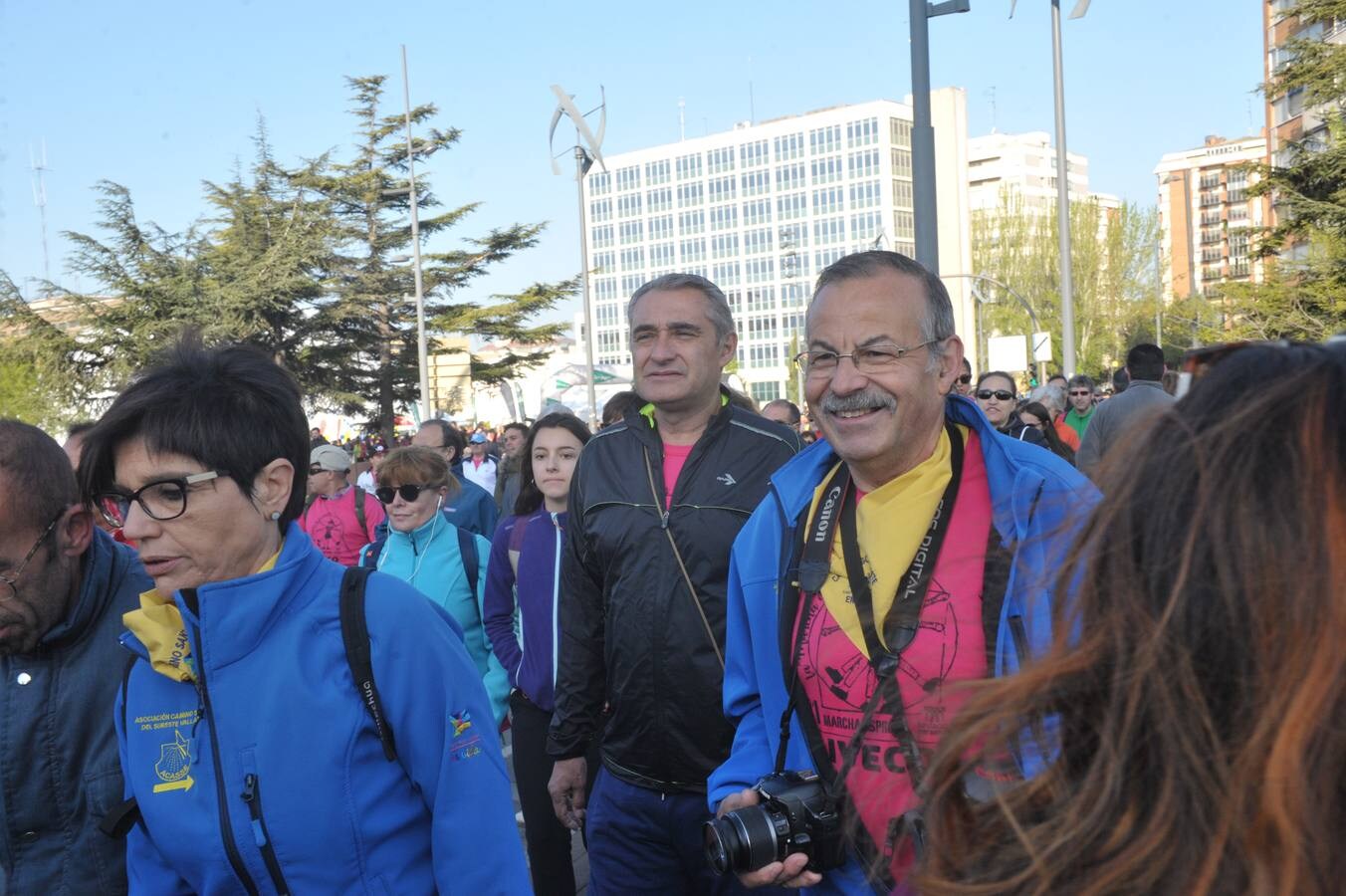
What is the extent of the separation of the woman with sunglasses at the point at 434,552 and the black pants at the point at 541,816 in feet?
3.20

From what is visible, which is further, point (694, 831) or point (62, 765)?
point (694, 831)

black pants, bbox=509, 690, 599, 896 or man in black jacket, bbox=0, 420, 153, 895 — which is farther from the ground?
man in black jacket, bbox=0, 420, 153, 895

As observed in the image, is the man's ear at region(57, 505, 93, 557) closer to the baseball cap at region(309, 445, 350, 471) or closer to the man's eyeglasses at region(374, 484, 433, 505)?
the man's eyeglasses at region(374, 484, 433, 505)

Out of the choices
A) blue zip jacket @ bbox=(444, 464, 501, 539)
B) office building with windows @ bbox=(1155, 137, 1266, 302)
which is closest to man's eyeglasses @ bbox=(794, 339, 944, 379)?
blue zip jacket @ bbox=(444, 464, 501, 539)

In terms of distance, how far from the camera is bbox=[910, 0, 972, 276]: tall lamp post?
29.9 ft

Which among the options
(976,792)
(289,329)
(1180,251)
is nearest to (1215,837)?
(976,792)

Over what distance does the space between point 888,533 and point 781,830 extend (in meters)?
0.73

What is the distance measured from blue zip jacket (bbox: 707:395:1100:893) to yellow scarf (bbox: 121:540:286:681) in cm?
Answer: 117

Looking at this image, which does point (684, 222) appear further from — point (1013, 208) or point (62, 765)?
point (62, 765)

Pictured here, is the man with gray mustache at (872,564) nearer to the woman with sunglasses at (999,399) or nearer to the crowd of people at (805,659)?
the crowd of people at (805,659)

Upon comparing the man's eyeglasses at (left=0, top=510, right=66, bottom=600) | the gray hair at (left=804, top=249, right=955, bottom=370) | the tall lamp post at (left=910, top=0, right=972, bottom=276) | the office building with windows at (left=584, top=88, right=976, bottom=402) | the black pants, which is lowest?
the black pants

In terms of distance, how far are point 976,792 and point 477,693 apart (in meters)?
1.48

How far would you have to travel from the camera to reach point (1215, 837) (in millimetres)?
1061

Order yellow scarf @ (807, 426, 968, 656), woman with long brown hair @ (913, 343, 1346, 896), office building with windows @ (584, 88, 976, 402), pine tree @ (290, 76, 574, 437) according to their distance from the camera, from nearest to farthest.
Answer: woman with long brown hair @ (913, 343, 1346, 896), yellow scarf @ (807, 426, 968, 656), pine tree @ (290, 76, 574, 437), office building with windows @ (584, 88, 976, 402)
